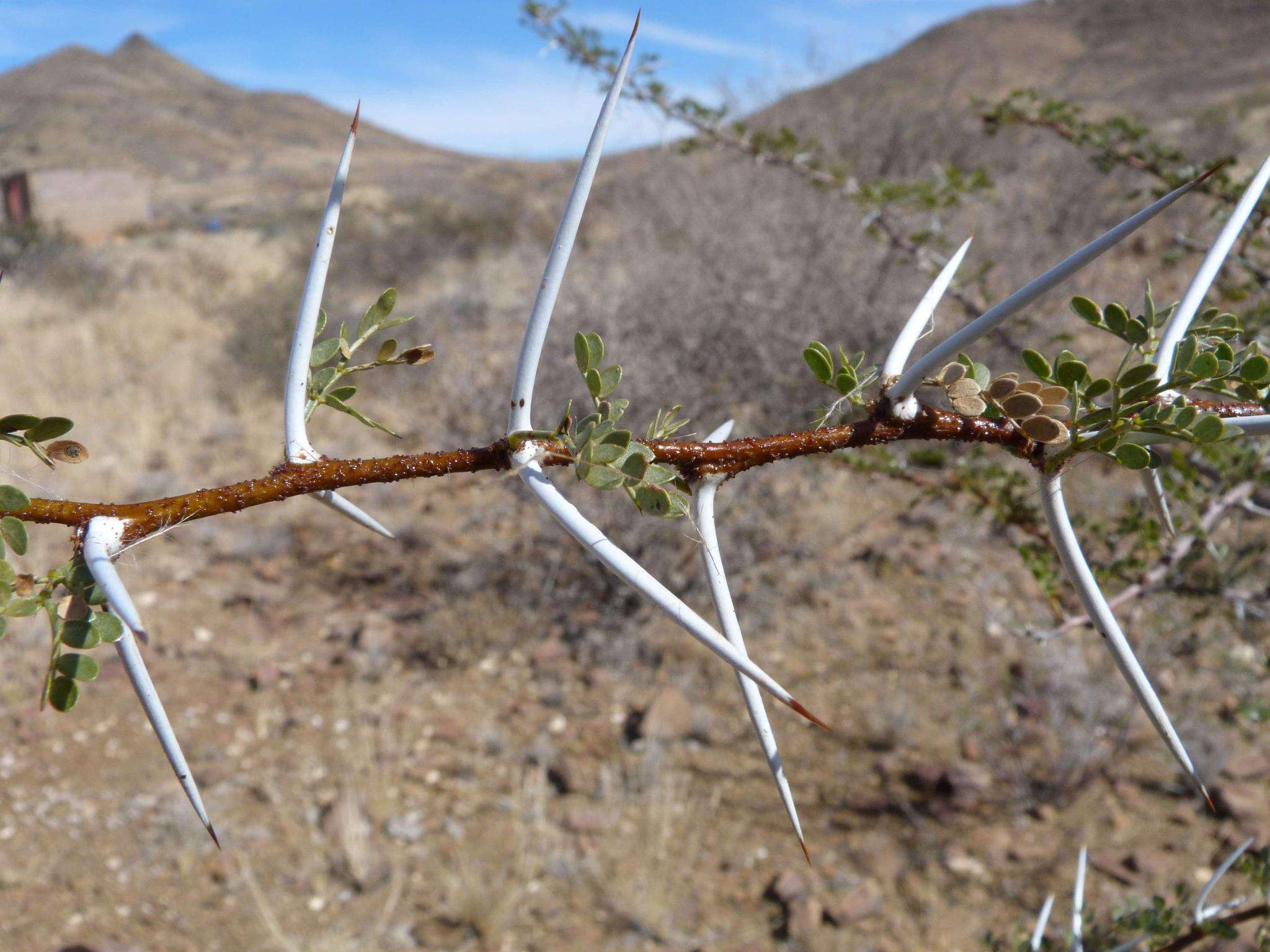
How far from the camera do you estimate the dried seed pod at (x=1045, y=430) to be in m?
0.54

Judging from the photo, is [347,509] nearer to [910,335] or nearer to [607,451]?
[607,451]

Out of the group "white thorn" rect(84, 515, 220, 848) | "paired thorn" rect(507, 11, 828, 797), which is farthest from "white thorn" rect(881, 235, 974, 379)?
"white thorn" rect(84, 515, 220, 848)

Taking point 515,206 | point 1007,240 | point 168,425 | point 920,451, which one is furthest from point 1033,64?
point 920,451

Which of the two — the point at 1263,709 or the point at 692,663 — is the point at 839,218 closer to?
the point at 692,663

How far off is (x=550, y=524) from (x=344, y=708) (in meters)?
1.43

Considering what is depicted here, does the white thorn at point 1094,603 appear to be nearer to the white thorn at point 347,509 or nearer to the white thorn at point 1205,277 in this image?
the white thorn at point 1205,277

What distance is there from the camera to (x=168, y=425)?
650 centimetres

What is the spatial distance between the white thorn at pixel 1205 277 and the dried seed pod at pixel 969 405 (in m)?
0.12

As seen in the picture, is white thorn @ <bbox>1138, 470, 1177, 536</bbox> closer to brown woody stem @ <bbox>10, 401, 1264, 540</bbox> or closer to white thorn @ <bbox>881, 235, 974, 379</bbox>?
brown woody stem @ <bbox>10, 401, 1264, 540</bbox>

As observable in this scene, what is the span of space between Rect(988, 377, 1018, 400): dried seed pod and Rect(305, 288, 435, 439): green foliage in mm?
402

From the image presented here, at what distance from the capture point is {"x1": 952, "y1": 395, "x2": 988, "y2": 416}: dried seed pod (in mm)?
558

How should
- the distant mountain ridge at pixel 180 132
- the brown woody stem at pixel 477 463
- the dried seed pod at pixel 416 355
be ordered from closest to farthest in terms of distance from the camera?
the brown woody stem at pixel 477 463 < the dried seed pod at pixel 416 355 < the distant mountain ridge at pixel 180 132

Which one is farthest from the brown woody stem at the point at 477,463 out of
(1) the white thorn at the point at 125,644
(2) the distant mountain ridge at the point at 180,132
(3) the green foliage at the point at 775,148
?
(2) the distant mountain ridge at the point at 180,132

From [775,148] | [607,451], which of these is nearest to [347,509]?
[607,451]
